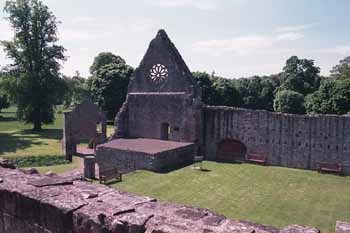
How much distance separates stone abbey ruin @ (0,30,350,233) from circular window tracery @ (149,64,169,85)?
71mm

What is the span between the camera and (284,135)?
18.0 m

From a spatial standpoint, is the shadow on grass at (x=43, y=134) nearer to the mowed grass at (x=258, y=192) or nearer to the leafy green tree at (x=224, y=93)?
the mowed grass at (x=258, y=192)

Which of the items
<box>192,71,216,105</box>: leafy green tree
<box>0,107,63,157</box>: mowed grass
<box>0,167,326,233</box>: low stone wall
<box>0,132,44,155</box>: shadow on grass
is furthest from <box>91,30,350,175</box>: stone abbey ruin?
<box>192,71,216,105</box>: leafy green tree

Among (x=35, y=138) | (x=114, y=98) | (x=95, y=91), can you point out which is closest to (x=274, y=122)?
→ (x=35, y=138)

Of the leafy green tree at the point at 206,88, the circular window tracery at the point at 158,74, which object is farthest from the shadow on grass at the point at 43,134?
the leafy green tree at the point at 206,88

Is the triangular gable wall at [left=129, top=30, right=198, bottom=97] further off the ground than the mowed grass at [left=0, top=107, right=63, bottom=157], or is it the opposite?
the triangular gable wall at [left=129, top=30, right=198, bottom=97]

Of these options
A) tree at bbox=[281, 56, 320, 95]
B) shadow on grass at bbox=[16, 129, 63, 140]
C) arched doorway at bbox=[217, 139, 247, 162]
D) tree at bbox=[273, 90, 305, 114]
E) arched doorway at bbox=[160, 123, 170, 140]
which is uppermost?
tree at bbox=[281, 56, 320, 95]

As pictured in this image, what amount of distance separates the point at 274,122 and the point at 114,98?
2600 centimetres

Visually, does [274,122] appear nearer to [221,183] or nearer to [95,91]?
[221,183]

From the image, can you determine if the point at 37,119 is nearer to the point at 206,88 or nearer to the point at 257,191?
the point at 206,88

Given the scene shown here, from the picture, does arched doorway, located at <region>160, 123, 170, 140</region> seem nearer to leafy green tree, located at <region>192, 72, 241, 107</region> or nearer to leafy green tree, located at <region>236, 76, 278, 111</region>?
leafy green tree, located at <region>192, 72, 241, 107</region>

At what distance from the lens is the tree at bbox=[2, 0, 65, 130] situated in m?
32.4

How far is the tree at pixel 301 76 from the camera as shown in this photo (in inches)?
1859

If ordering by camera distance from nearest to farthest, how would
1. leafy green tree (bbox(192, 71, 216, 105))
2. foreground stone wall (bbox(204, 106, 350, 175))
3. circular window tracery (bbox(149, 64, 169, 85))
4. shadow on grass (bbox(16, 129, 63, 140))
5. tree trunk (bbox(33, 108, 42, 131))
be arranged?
foreground stone wall (bbox(204, 106, 350, 175)) → circular window tracery (bbox(149, 64, 169, 85)) → shadow on grass (bbox(16, 129, 63, 140)) → tree trunk (bbox(33, 108, 42, 131)) → leafy green tree (bbox(192, 71, 216, 105))
